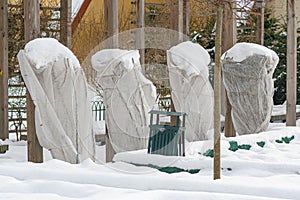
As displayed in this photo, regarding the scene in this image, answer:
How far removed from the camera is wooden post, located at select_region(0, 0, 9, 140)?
8164 mm

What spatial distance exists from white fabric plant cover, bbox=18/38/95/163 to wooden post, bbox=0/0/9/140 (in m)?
2.52

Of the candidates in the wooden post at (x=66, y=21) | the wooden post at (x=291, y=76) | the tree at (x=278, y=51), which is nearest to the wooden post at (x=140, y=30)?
the wooden post at (x=66, y=21)

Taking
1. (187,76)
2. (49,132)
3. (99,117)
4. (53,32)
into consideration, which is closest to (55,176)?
(49,132)

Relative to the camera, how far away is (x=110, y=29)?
7.09 m

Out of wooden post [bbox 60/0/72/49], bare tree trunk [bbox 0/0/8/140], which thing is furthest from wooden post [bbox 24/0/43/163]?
bare tree trunk [bbox 0/0/8/140]

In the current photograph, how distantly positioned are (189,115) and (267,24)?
722 cm

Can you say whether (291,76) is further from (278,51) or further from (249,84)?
(278,51)

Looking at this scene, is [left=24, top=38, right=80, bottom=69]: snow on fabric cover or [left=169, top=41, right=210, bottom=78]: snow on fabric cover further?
[left=169, top=41, right=210, bottom=78]: snow on fabric cover

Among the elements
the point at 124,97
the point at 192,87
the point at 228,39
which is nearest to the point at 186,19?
the point at 228,39

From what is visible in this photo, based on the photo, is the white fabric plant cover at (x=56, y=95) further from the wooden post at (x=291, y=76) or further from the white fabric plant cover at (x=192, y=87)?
the wooden post at (x=291, y=76)

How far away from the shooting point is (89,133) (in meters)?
6.11

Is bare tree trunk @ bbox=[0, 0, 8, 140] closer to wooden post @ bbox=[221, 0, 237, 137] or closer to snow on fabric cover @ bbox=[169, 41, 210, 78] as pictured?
snow on fabric cover @ bbox=[169, 41, 210, 78]

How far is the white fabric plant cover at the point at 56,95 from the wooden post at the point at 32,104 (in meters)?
0.16

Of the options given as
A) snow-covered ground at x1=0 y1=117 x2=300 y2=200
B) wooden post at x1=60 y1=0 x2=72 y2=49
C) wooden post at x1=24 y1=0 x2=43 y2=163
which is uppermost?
wooden post at x1=60 y1=0 x2=72 y2=49
